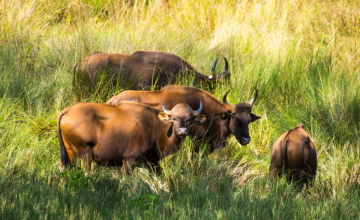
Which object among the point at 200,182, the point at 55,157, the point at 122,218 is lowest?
the point at 55,157

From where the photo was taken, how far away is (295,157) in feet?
17.3

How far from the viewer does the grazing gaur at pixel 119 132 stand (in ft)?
19.1

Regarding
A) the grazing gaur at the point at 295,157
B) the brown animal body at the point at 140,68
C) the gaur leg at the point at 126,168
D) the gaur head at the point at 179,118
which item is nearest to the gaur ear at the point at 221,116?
the gaur head at the point at 179,118

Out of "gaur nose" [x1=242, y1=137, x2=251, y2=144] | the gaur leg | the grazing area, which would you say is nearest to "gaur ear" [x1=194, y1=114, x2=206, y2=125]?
the grazing area

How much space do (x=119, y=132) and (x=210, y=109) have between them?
6.10ft

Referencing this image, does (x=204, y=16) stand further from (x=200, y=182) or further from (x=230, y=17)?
(x=200, y=182)

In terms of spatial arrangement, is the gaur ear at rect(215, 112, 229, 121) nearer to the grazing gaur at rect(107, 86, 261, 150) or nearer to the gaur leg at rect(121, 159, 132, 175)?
the grazing gaur at rect(107, 86, 261, 150)

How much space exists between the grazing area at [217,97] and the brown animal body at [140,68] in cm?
32

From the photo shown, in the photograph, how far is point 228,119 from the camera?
23.2 feet

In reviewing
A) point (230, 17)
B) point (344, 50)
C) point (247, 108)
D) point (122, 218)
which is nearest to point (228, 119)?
point (247, 108)

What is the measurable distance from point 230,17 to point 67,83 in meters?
6.49

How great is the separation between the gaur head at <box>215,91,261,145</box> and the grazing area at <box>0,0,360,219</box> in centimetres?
39

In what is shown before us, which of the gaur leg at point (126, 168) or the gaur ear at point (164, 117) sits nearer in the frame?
the gaur leg at point (126, 168)

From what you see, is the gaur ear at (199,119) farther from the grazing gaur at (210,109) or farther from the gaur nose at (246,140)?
the gaur nose at (246,140)
